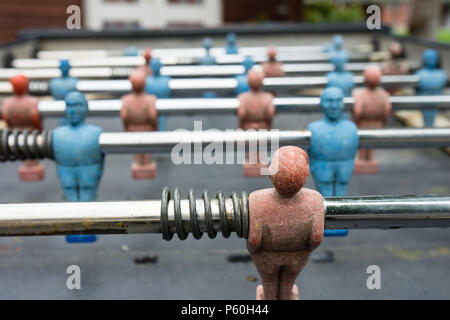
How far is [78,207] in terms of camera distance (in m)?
1.05

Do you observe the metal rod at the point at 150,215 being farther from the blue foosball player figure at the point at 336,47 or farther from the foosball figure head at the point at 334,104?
the blue foosball player figure at the point at 336,47

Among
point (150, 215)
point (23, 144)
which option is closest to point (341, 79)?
point (23, 144)

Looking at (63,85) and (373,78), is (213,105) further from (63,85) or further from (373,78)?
(63,85)

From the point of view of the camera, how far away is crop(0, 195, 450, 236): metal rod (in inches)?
40.6

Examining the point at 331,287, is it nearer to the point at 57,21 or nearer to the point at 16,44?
the point at 16,44

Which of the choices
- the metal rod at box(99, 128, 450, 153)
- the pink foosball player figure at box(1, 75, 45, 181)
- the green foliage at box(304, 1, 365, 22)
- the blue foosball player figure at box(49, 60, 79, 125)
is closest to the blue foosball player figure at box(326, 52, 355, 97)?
the metal rod at box(99, 128, 450, 153)

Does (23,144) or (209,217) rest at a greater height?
(23,144)

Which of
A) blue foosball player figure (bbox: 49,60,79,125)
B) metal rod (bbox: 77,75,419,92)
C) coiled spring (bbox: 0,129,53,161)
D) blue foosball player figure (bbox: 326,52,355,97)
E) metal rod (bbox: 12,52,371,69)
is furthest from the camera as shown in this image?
metal rod (bbox: 12,52,371,69)

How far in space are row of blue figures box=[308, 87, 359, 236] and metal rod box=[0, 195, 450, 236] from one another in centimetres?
68

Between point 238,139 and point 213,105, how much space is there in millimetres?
551

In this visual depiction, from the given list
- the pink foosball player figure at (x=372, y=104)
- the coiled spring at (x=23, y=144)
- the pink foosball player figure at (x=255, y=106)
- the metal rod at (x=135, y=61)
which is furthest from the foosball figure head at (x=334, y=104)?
the metal rod at (x=135, y=61)

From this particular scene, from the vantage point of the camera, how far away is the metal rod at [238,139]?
1726mm

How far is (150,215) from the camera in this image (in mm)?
1033

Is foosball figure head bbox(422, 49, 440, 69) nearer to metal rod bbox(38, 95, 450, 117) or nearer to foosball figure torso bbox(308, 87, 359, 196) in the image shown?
metal rod bbox(38, 95, 450, 117)
